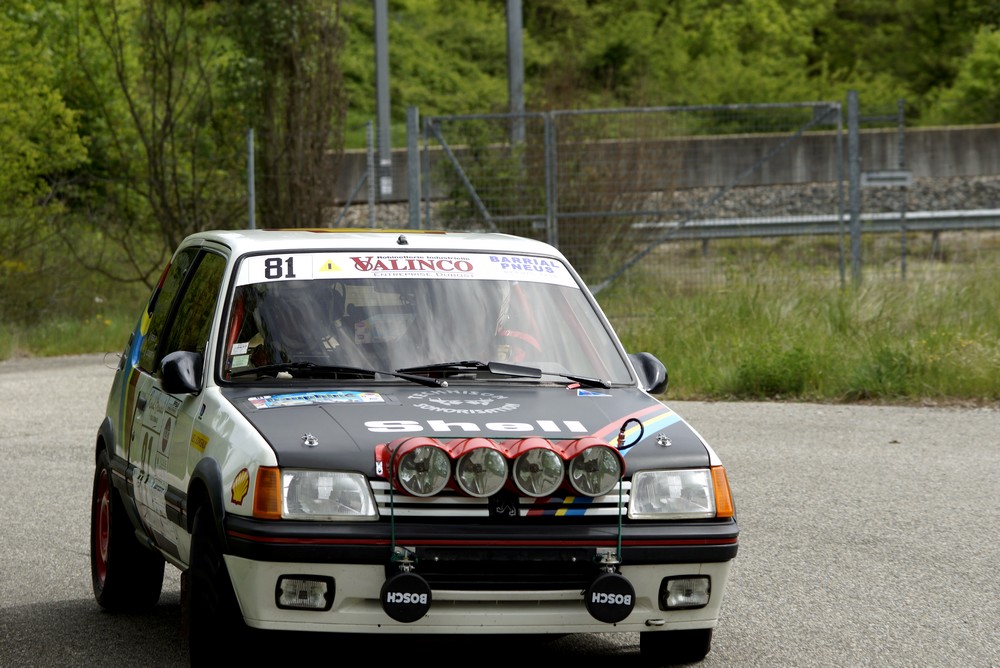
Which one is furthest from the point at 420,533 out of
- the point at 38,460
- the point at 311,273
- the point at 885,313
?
the point at 885,313

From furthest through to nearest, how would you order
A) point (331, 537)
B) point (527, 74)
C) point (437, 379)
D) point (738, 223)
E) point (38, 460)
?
point (527, 74) → point (738, 223) → point (38, 460) → point (437, 379) → point (331, 537)

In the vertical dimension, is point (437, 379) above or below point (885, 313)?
above

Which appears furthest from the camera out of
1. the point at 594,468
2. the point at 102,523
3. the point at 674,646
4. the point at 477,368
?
the point at 102,523

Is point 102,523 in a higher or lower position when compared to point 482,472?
lower

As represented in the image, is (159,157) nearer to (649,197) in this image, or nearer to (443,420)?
(649,197)

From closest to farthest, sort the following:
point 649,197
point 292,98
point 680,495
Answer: point 680,495 < point 649,197 < point 292,98

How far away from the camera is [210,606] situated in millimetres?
5098

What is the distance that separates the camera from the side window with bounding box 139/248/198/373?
7004 mm

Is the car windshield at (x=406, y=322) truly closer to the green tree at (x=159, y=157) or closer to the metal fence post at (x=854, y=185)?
the metal fence post at (x=854, y=185)

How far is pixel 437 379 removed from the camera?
5.92m

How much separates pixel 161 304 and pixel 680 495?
9.83 feet

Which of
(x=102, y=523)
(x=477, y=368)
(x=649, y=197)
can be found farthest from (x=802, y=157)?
(x=477, y=368)

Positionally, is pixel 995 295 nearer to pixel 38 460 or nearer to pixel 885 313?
pixel 885 313

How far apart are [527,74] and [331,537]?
46791 millimetres
